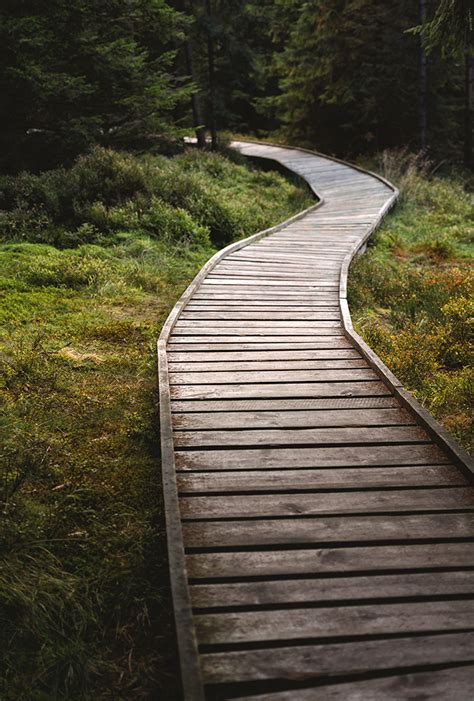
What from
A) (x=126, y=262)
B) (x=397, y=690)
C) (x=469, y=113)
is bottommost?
(x=397, y=690)

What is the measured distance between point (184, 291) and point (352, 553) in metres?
5.64

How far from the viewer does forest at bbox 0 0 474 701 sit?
318cm

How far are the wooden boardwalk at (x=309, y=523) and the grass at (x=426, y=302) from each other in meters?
0.59

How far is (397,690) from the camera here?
2451 millimetres

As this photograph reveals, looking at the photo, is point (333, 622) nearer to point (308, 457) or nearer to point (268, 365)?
point (308, 457)

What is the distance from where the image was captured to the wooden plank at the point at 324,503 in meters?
3.59

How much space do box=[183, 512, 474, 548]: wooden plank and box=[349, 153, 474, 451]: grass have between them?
1384 millimetres

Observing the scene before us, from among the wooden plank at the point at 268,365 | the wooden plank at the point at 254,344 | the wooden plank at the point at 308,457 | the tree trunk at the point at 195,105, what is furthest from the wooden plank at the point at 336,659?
the tree trunk at the point at 195,105

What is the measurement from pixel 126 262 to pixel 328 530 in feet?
22.1

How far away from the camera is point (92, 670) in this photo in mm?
2809

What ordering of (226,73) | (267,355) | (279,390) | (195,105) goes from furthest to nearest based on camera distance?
(226,73) < (195,105) < (267,355) < (279,390)

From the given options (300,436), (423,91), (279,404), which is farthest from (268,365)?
(423,91)

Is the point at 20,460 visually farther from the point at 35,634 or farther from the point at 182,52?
the point at 182,52

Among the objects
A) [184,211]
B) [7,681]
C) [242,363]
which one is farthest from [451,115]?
[7,681]
